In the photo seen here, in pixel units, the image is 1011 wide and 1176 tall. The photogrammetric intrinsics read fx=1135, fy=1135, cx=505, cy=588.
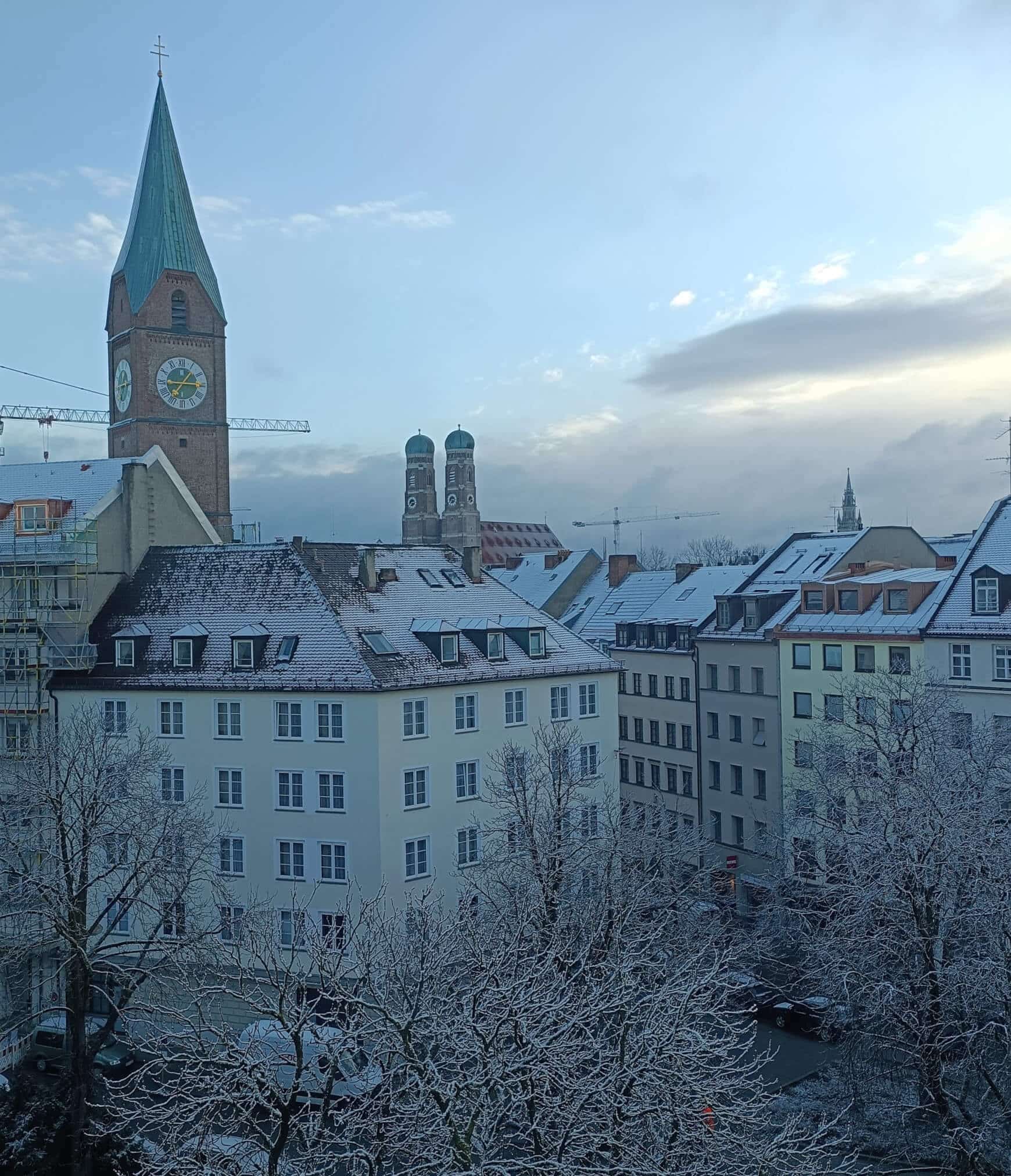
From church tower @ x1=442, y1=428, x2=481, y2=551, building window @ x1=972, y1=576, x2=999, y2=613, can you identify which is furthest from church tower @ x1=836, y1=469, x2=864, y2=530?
building window @ x1=972, y1=576, x2=999, y2=613

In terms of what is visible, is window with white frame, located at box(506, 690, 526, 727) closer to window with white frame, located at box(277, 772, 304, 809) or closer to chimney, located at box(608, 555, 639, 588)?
window with white frame, located at box(277, 772, 304, 809)

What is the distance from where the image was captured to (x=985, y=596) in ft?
149

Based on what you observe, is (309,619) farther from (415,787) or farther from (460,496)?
(460,496)

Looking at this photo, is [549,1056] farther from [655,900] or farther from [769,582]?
[769,582]

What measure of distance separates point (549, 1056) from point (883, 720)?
31606mm

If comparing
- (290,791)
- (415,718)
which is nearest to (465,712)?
(415,718)

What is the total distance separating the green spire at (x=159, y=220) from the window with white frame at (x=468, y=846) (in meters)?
59.5

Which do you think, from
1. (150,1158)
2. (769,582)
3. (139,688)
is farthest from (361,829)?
(769,582)

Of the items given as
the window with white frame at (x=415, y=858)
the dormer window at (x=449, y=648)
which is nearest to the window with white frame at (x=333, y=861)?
the window with white frame at (x=415, y=858)

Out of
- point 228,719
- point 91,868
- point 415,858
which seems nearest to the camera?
point 91,868

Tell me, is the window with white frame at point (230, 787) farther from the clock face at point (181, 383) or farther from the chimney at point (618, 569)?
the clock face at point (181, 383)

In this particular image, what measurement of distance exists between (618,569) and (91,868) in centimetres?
4124

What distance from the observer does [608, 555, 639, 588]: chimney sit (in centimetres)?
7144

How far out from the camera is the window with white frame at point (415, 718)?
39656mm
